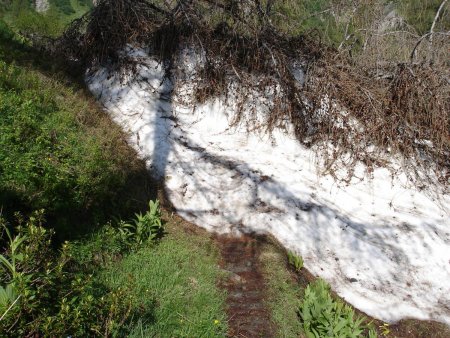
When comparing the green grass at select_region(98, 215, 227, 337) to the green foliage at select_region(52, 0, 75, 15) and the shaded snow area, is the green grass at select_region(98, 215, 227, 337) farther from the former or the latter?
the green foliage at select_region(52, 0, 75, 15)

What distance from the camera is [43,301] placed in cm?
245

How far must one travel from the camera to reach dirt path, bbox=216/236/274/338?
3.49 meters

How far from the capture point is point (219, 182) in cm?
512

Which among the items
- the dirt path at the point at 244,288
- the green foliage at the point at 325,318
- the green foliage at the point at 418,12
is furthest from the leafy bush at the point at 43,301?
the green foliage at the point at 418,12

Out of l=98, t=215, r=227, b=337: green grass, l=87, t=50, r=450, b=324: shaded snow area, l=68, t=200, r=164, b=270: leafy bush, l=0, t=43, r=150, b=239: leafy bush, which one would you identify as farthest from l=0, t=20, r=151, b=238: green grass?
l=98, t=215, r=227, b=337: green grass

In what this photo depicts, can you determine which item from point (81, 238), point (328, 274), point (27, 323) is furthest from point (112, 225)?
point (328, 274)

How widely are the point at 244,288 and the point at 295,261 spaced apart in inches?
29.8

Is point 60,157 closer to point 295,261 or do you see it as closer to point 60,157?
point 60,157

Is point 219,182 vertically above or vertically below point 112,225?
above

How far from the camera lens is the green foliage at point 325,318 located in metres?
3.31

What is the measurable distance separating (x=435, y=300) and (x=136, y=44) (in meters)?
5.75

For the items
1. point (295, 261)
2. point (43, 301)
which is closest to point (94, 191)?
point (43, 301)

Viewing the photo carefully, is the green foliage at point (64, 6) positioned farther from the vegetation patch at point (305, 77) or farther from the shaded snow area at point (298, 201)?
the shaded snow area at point (298, 201)

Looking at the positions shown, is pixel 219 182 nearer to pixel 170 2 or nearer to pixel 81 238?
pixel 81 238
